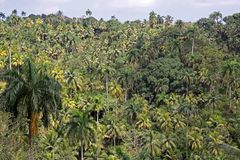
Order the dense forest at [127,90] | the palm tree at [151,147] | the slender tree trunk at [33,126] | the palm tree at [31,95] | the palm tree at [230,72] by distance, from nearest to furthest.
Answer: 1. the slender tree trunk at [33,126]
2. the palm tree at [31,95]
3. the dense forest at [127,90]
4. the palm tree at [151,147]
5. the palm tree at [230,72]

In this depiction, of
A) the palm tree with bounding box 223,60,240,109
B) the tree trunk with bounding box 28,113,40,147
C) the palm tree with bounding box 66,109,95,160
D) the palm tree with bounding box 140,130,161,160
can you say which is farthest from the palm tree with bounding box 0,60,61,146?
the palm tree with bounding box 223,60,240,109

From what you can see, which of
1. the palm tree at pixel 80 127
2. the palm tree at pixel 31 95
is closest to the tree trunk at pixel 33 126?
the palm tree at pixel 31 95

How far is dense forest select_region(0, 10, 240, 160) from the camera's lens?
24703 millimetres

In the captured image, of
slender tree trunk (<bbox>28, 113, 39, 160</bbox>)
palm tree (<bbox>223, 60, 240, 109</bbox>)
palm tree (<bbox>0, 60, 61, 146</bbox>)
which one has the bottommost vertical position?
palm tree (<bbox>223, 60, 240, 109</bbox>)

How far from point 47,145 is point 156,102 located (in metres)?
33.6

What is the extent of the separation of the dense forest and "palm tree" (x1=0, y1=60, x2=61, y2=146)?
5 centimetres

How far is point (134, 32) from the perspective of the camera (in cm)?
13025

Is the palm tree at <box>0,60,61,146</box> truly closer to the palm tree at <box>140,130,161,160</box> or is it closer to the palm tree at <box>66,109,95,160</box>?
the palm tree at <box>66,109,95,160</box>

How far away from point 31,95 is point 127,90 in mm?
73798

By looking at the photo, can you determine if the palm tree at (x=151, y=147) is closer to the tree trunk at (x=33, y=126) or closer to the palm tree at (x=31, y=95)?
the palm tree at (x=31, y=95)

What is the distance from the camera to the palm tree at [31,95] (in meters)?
23.1

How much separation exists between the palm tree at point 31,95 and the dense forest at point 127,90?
54mm

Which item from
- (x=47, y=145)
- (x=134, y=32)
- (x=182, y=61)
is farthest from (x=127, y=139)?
(x=134, y=32)

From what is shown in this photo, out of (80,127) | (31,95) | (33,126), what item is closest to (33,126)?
(33,126)
